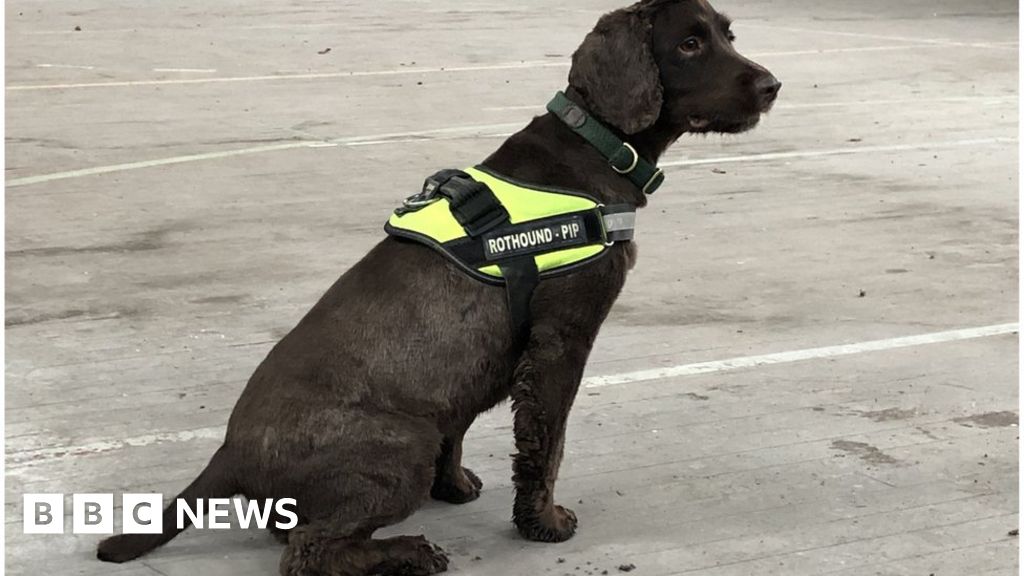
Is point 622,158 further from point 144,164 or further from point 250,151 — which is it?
point 250,151

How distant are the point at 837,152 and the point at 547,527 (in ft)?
25.6

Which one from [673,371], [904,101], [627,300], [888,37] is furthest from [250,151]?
[888,37]

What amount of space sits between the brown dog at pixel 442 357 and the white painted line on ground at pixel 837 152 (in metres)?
6.60

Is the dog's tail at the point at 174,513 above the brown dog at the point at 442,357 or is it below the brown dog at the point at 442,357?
below

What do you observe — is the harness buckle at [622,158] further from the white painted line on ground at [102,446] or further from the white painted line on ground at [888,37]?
the white painted line on ground at [888,37]

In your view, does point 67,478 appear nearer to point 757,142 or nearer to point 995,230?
point 995,230

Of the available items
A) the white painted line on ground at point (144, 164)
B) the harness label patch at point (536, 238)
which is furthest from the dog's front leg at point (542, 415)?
the white painted line on ground at point (144, 164)

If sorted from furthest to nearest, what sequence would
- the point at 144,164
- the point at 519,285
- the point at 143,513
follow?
the point at 144,164 < the point at 143,513 < the point at 519,285

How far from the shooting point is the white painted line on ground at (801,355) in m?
6.78

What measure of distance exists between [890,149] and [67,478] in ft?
27.2

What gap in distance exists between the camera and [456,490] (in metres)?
5.31

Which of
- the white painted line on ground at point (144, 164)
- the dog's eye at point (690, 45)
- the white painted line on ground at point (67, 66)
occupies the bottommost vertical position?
the white painted line on ground at point (144, 164)

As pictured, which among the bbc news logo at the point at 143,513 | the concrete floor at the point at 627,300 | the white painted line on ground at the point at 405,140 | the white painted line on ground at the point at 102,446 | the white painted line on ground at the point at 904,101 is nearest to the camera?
the bbc news logo at the point at 143,513

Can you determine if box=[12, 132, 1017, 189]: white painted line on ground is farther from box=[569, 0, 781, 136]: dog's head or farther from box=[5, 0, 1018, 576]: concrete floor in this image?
box=[569, 0, 781, 136]: dog's head
